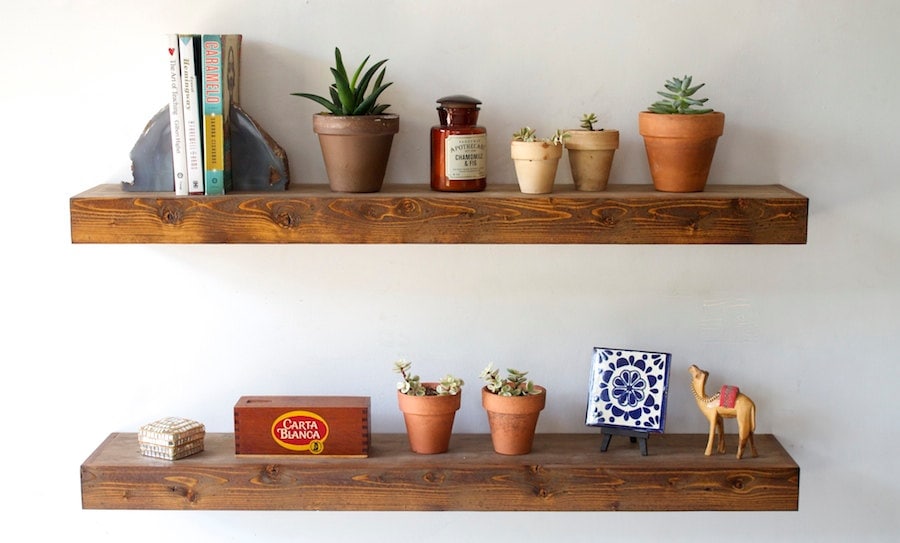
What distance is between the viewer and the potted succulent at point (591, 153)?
1.63 meters

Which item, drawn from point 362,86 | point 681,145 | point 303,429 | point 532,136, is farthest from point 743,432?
point 362,86

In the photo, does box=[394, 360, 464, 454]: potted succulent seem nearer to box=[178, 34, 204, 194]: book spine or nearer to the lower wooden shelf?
the lower wooden shelf

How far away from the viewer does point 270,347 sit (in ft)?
5.84

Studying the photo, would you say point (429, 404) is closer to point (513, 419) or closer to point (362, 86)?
point (513, 419)

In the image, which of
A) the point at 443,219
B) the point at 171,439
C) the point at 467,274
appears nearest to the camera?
the point at 443,219

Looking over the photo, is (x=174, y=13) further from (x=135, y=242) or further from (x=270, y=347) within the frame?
(x=270, y=347)

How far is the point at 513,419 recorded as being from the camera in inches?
65.1

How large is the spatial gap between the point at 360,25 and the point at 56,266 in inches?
26.0

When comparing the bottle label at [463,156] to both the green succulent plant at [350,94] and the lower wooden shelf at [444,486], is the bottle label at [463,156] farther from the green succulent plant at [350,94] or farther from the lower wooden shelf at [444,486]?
the lower wooden shelf at [444,486]

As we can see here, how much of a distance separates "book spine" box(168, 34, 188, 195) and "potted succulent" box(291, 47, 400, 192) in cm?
18

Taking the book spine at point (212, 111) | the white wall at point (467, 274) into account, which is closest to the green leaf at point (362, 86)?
the white wall at point (467, 274)

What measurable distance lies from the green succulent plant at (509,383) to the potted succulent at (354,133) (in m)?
0.35

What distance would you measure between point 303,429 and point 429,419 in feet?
0.67

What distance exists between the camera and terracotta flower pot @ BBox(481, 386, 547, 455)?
5.41ft
